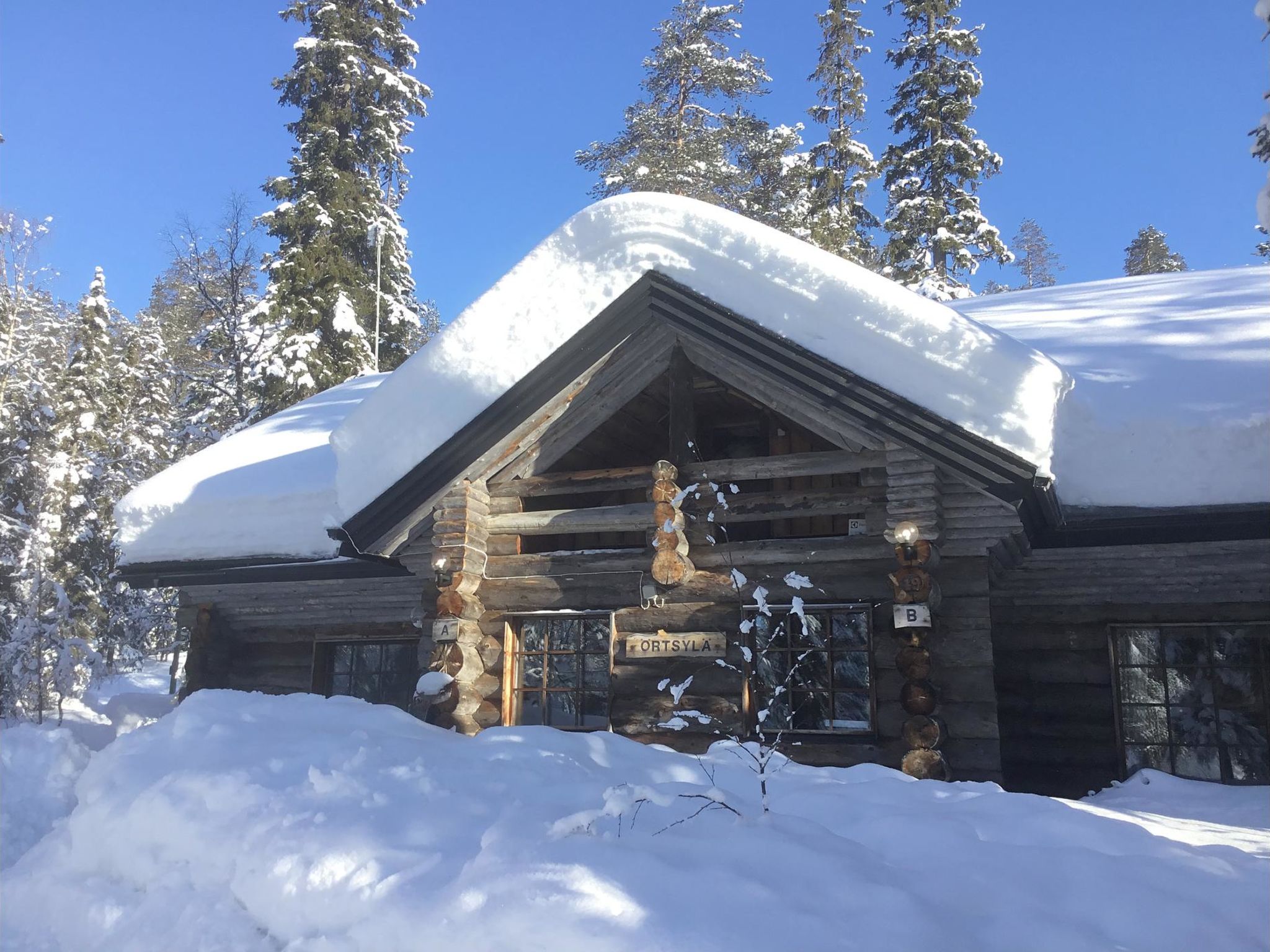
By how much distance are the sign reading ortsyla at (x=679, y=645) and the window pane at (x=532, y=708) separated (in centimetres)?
199

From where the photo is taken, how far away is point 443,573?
26.0 feet

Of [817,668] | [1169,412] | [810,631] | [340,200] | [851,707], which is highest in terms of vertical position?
[340,200]

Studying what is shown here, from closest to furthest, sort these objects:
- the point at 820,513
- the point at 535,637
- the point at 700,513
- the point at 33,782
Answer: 1. the point at 33,782
2. the point at 820,513
3. the point at 700,513
4. the point at 535,637

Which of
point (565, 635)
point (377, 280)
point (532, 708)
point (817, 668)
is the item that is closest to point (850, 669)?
point (817, 668)

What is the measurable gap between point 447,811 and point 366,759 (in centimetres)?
80

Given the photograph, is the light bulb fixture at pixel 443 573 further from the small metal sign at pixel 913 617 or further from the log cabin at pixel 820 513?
the small metal sign at pixel 913 617

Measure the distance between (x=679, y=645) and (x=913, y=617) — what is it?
1940mm

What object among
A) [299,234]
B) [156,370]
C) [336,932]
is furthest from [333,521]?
[156,370]

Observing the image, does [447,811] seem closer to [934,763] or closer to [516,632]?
[934,763]

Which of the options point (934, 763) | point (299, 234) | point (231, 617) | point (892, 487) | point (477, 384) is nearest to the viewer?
point (934, 763)

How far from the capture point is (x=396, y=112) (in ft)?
78.7

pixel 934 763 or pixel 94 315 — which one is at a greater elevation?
pixel 94 315

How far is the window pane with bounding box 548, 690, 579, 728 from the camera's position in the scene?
9141 millimetres

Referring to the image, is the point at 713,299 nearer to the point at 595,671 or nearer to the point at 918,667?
the point at 918,667
